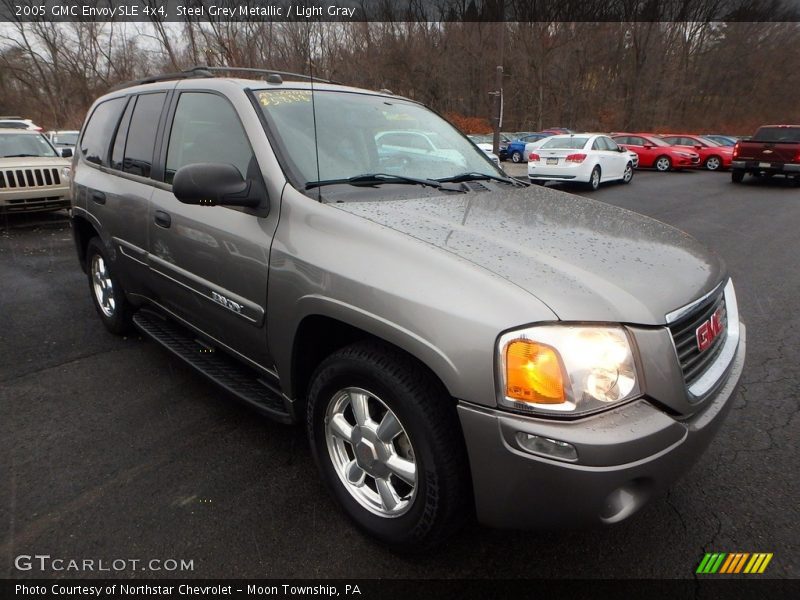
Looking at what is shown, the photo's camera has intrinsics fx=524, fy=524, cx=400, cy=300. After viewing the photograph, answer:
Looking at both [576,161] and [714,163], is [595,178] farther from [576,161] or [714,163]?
[714,163]

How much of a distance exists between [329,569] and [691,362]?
5.12 feet

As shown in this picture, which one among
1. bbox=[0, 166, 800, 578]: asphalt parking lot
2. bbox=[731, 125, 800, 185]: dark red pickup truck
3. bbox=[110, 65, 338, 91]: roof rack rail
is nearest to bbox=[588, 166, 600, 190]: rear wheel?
bbox=[731, 125, 800, 185]: dark red pickup truck

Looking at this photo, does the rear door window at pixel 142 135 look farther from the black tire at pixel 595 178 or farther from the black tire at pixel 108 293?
the black tire at pixel 595 178

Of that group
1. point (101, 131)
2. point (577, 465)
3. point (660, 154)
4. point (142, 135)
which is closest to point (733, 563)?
point (577, 465)

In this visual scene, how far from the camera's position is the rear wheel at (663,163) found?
21.4 meters

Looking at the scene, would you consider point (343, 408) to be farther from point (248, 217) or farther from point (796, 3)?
point (796, 3)

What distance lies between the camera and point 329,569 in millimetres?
2037

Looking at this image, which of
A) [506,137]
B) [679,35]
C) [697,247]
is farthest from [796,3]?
[697,247]

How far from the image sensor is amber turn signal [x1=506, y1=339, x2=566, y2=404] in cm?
160

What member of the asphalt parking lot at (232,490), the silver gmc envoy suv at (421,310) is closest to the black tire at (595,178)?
the asphalt parking lot at (232,490)

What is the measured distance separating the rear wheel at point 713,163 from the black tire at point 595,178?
10491mm

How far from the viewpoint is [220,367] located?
2.93 metres

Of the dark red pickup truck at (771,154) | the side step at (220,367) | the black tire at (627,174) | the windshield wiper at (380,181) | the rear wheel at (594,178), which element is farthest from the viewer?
the black tire at (627,174)

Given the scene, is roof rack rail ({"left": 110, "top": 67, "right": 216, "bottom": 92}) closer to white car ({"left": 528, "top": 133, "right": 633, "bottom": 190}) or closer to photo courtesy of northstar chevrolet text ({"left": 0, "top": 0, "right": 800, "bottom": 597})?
photo courtesy of northstar chevrolet text ({"left": 0, "top": 0, "right": 800, "bottom": 597})
